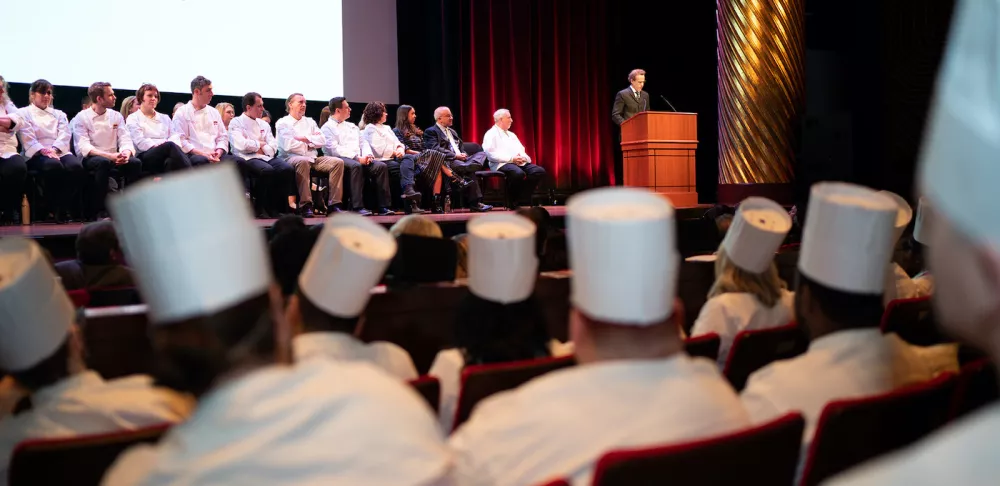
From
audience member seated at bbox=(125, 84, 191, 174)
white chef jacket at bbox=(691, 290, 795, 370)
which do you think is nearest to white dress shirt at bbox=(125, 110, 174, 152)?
audience member seated at bbox=(125, 84, 191, 174)

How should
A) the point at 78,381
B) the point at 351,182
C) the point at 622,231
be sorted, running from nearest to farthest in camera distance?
the point at 622,231
the point at 78,381
the point at 351,182

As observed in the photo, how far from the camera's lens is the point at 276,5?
8914mm

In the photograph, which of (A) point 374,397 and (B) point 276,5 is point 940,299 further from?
(B) point 276,5

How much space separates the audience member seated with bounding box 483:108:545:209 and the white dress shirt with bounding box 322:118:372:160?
1.54 metres

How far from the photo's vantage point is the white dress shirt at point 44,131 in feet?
22.7

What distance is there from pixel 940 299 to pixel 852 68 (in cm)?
1131

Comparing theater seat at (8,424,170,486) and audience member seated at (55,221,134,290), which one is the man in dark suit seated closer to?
audience member seated at (55,221,134,290)

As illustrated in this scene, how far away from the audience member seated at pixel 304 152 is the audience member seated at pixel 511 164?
1.98 m

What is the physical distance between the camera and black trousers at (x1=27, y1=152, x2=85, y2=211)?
22.3ft

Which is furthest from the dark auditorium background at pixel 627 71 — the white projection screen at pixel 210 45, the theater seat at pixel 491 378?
the theater seat at pixel 491 378

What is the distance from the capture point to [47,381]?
1.66 metres

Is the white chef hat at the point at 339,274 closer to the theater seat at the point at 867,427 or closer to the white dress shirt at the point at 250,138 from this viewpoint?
the theater seat at the point at 867,427

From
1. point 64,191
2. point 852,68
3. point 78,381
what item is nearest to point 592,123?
point 852,68

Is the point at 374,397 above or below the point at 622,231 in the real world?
below
